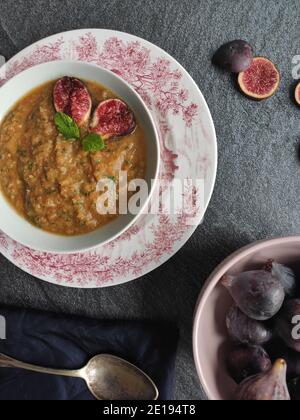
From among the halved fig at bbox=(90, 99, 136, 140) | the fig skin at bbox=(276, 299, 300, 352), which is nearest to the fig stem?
the fig skin at bbox=(276, 299, 300, 352)

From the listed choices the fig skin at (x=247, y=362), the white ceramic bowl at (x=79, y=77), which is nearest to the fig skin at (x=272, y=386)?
the fig skin at (x=247, y=362)

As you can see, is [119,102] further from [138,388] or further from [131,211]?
[138,388]

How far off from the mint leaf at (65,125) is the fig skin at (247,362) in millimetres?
1205

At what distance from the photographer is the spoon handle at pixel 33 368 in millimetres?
2348

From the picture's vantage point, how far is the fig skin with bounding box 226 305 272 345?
206 centimetres

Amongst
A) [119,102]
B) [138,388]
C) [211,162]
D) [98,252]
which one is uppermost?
[119,102]

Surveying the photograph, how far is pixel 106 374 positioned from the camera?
235 cm

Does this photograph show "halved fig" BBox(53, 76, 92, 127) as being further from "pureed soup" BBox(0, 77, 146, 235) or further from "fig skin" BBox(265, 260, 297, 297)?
"fig skin" BBox(265, 260, 297, 297)

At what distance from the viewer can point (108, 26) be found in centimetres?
245

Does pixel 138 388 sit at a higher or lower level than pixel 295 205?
lower

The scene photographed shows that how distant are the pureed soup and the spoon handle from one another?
2.28 ft

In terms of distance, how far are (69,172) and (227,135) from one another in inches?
32.3

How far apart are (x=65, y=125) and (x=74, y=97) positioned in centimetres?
14

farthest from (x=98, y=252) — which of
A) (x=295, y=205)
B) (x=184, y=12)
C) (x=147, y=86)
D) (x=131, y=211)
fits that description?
(x=184, y=12)
